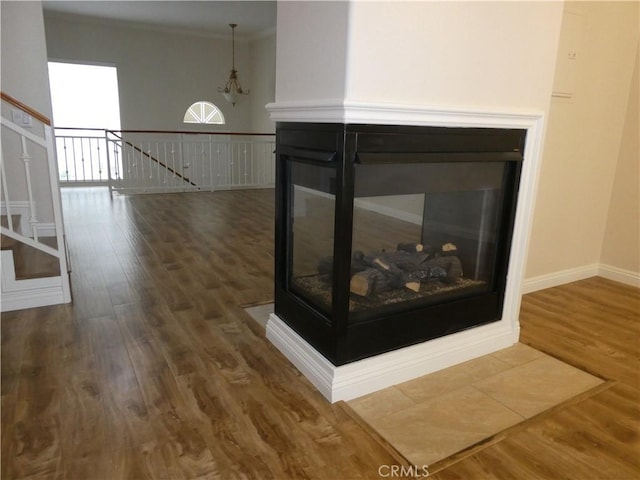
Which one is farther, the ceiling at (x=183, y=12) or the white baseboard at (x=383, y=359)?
the ceiling at (x=183, y=12)

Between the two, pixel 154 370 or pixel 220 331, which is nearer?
pixel 154 370

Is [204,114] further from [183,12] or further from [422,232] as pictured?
[422,232]

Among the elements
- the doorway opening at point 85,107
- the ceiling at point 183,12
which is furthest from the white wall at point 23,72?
the doorway opening at point 85,107

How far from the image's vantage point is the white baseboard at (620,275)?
362 centimetres

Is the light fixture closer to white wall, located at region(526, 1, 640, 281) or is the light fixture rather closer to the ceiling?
the ceiling

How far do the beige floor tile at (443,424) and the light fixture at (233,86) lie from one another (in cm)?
774

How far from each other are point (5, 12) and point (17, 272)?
Answer: 2.34 metres

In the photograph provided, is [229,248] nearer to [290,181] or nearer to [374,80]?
[290,181]

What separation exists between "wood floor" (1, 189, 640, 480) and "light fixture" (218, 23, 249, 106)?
5.94 m

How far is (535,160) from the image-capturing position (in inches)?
93.4

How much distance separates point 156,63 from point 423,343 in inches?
350

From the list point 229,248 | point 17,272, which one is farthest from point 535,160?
point 17,272

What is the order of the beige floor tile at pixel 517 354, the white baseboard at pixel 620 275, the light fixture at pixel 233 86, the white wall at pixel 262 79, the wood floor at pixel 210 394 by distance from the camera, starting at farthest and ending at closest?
1. the white wall at pixel 262 79
2. the light fixture at pixel 233 86
3. the white baseboard at pixel 620 275
4. the beige floor tile at pixel 517 354
5. the wood floor at pixel 210 394

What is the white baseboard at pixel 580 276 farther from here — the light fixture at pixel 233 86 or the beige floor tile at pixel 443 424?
the light fixture at pixel 233 86
